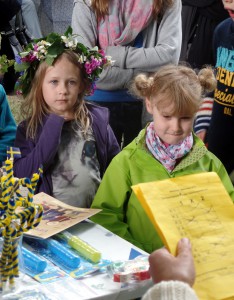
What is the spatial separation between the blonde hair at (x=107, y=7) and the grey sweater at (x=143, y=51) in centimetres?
3

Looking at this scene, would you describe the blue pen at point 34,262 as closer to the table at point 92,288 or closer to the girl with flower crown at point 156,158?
the table at point 92,288

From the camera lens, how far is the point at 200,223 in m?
1.82

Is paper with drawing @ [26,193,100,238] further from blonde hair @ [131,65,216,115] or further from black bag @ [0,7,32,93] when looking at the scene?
black bag @ [0,7,32,93]

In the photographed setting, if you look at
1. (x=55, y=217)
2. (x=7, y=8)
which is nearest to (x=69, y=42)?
(x=55, y=217)

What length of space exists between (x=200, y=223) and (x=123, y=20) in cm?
181

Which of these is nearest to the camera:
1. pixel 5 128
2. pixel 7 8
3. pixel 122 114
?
pixel 5 128

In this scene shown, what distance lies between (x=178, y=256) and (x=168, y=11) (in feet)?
6.71

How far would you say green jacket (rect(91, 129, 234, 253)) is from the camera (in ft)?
7.48

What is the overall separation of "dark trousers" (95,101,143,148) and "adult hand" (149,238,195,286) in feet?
6.02

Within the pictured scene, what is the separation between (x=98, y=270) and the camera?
1.86 metres

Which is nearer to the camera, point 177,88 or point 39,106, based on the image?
point 177,88

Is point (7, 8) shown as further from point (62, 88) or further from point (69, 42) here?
point (62, 88)

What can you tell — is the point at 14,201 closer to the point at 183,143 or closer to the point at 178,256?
the point at 178,256

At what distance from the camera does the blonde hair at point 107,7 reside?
323cm
